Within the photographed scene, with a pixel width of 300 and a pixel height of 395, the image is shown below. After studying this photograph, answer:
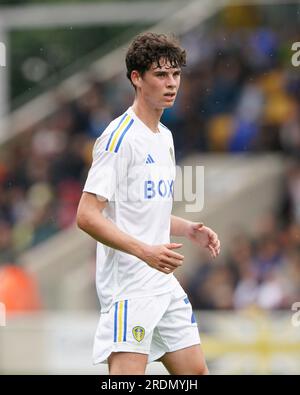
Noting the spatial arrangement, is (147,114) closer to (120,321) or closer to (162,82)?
(162,82)

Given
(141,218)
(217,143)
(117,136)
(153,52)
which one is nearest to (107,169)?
(117,136)

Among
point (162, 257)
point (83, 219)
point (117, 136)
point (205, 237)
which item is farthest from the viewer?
point (205, 237)

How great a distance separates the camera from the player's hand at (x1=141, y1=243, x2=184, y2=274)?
18.1 ft

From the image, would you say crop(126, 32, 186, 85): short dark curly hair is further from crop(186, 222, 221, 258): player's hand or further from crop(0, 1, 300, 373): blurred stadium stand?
crop(0, 1, 300, 373): blurred stadium stand

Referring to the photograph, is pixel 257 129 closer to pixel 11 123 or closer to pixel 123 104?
pixel 123 104

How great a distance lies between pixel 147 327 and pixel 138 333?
0.06 m

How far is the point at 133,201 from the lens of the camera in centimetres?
586

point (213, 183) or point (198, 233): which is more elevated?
point (213, 183)

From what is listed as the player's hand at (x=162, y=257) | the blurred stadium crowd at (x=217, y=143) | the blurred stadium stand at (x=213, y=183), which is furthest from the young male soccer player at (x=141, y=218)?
the blurred stadium crowd at (x=217, y=143)

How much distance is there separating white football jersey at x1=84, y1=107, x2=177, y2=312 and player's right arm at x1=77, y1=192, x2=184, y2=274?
11 cm

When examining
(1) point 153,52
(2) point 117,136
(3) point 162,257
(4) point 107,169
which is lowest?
(3) point 162,257

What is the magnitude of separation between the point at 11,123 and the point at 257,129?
14.8 ft

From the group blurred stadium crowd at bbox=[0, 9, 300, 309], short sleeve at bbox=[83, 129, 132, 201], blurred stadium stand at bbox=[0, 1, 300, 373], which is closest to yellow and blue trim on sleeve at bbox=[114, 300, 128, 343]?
short sleeve at bbox=[83, 129, 132, 201]

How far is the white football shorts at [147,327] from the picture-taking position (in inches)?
229
